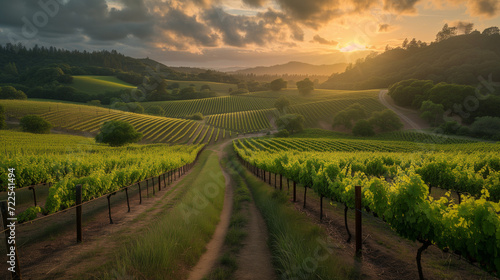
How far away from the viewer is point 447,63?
148625 mm

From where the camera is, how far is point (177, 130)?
83875 mm

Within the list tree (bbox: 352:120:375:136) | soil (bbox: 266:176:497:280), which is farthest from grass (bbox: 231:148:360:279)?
tree (bbox: 352:120:375:136)

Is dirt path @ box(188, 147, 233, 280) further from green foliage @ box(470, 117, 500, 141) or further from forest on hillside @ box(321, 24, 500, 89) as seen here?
forest on hillside @ box(321, 24, 500, 89)

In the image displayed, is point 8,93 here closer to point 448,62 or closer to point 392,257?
point 392,257

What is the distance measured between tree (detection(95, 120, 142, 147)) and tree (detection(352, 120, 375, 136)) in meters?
74.6

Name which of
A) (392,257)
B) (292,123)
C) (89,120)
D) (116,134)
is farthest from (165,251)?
(292,123)

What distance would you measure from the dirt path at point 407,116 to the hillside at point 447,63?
→ 39974 mm

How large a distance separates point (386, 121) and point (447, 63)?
103 m

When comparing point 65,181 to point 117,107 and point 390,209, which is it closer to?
point 390,209

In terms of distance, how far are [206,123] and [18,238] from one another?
98104 mm

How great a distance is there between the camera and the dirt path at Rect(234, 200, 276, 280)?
7.41 meters

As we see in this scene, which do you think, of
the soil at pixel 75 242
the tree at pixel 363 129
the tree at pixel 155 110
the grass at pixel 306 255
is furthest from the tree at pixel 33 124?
the tree at pixel 363 129

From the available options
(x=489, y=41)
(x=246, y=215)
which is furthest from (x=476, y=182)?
(x=489, y=41)

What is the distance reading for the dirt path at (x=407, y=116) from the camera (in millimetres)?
92500
